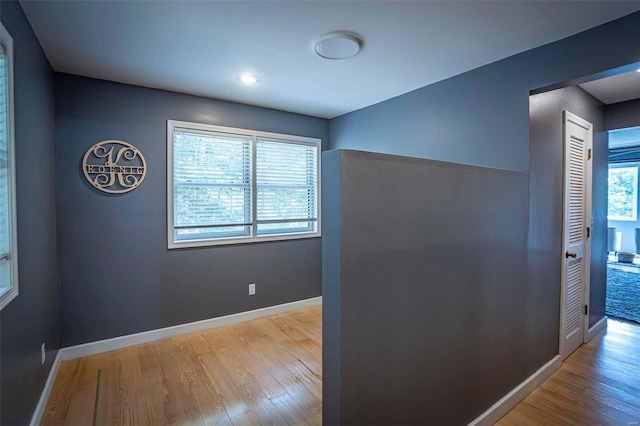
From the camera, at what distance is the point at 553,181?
2.64m

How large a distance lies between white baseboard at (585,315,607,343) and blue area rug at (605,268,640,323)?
1.74ft

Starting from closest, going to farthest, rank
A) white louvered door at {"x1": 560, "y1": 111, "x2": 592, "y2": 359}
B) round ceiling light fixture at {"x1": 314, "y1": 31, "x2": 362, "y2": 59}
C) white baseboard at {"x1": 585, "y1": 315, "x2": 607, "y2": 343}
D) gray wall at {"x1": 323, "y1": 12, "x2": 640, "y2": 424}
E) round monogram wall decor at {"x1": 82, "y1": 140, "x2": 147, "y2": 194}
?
gray wall at {"x1": 323, "y1": 12, "x2": 640, "y2": 424} → round ceiling light fixture at {"x1": 314, "y1": 31, "x2": 362, "y2": 59} → white louvered door at {"x1": 560, "y1": 111, "x2": 592, "y2": 359} → round monogram wall decor at {"x1": 82, "y1": 140, "x2": 147, "y2": 194} → white baseboard at {"x1": 585, "y1": 315, "x2": 607, "y2": 343}

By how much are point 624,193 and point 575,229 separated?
7799mm

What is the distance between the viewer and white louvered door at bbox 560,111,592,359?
2.78 m

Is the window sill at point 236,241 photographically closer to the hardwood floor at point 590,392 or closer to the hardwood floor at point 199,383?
the hardwood floor at point 199,383

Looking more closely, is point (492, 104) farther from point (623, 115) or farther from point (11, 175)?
point (11, 175)

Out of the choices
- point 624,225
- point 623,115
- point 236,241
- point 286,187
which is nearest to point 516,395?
point 236,241

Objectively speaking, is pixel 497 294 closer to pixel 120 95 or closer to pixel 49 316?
pixel 49 316

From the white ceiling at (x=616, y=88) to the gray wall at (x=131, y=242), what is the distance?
11.4 feet

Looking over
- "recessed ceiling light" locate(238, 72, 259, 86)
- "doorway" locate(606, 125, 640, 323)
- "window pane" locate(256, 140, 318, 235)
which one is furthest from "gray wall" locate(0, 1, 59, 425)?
"doorway" locate(606, 125, 640, 323)

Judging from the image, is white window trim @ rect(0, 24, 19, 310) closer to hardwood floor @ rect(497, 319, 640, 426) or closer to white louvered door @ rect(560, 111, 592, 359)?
hardwood floor @ rect(497, 319, 640, 426)

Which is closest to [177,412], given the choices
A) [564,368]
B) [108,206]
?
[108,206]

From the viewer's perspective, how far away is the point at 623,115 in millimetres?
3389

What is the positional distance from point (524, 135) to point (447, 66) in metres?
0.86
